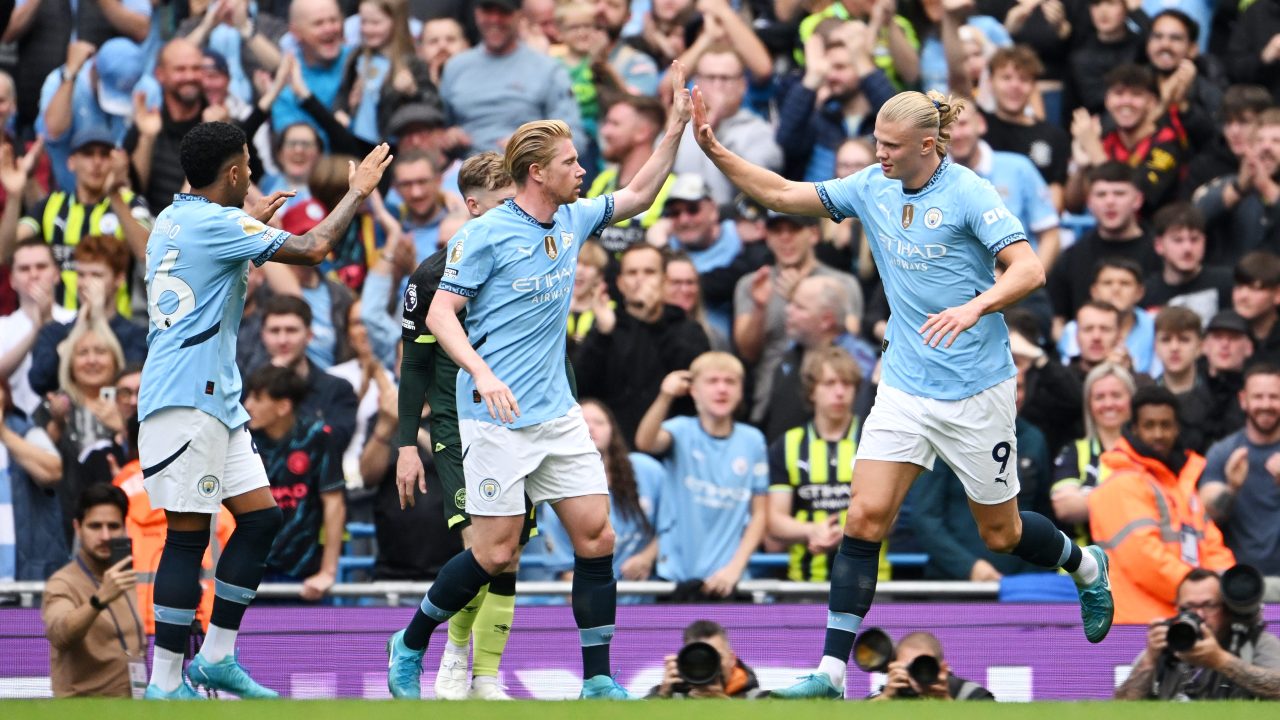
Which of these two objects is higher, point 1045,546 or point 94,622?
point 1045,546

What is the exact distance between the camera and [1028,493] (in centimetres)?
1178

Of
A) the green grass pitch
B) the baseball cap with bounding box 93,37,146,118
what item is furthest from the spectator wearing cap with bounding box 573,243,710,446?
the baseball cap with bounding box 93,37,146,118

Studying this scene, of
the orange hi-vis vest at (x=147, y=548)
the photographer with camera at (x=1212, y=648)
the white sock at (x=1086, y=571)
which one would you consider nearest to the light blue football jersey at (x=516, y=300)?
the white sock at (x=1086, y=571)

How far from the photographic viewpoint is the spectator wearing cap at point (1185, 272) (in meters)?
13.2

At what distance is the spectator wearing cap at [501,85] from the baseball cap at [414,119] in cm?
44

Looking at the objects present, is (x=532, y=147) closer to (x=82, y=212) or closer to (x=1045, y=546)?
(x=1045, y=546)

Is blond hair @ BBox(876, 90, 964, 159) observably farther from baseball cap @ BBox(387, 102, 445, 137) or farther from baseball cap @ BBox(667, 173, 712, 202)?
baseball cap @ BBox(387, 102, 445, 137)

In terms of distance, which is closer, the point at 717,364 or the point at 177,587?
the point at 177,587

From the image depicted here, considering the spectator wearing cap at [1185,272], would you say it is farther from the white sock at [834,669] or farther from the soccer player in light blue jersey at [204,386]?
the soccer player in light blue jersey at [204,386]

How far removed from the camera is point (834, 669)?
27.8 feet

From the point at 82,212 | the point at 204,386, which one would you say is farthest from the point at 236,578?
the point at 82,212

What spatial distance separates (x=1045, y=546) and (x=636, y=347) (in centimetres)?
417

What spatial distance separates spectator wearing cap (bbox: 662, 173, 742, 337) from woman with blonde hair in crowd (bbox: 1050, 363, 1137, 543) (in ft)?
8.76

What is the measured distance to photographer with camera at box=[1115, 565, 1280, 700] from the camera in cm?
923
